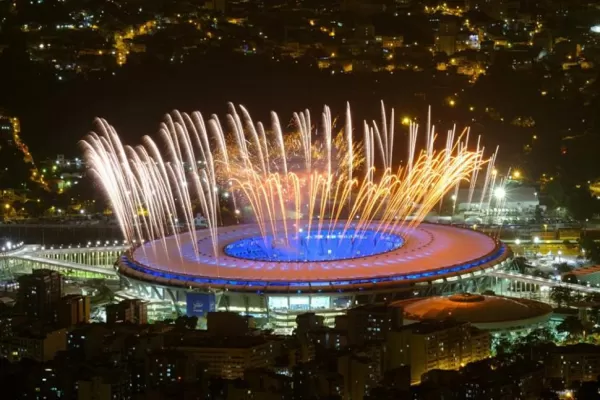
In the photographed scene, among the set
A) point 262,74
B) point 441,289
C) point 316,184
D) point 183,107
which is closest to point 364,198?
point 316,184

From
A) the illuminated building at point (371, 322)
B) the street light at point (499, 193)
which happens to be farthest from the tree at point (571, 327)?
the street light at point (499, 193)

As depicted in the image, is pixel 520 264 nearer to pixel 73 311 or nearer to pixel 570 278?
pixel 570 278

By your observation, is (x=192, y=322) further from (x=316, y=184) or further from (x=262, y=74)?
(x=262, y=74)

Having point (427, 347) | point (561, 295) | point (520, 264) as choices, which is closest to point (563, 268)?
point (520, 264)

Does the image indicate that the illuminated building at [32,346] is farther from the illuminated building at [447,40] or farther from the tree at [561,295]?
the illuminated building at [447,40]

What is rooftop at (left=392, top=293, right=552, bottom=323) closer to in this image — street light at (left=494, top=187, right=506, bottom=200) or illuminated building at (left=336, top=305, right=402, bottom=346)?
illuminated building at (left=336, top=305, right=402, bottom=346)

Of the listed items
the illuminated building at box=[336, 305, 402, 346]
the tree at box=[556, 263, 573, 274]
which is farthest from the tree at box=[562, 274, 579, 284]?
the illuminated building at box=[336, 305, 402, 346]
